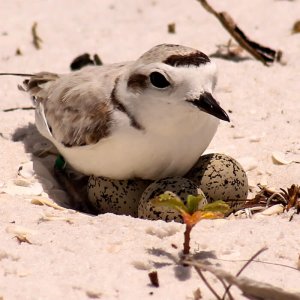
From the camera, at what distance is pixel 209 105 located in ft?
11.7

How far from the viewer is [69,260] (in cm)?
322

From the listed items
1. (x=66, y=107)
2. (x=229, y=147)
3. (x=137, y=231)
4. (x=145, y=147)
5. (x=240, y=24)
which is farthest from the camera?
(x=240, y=24)

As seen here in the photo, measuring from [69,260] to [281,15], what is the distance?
3.75 m

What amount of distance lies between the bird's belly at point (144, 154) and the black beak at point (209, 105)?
9.5 inches

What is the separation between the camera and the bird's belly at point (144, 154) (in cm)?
378

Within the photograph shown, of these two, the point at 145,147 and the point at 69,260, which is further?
the point at 145,147

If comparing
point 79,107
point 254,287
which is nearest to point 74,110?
point 79,107

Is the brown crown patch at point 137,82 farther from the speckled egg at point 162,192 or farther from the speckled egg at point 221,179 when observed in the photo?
the speckled egg at point 221,179

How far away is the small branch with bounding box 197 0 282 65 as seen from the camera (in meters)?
5.64

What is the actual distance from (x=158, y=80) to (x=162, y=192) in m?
0.52

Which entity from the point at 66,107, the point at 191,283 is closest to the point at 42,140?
the point at 66,107

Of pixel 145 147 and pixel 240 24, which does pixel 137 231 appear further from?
pixel 240 24

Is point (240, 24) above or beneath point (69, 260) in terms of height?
above

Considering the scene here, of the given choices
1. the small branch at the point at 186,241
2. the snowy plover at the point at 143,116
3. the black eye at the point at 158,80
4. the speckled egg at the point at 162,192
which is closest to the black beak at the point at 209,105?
the snowy plover at the point at 143,116
